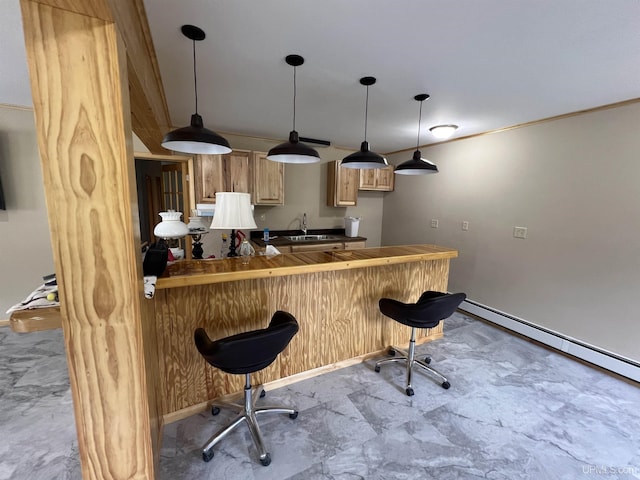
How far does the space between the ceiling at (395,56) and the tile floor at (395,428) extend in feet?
8.25

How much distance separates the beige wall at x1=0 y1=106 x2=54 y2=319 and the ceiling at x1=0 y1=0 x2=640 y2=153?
304mm

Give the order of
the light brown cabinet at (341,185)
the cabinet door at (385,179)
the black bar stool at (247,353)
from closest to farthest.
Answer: the black bar stool at (247,353), the light brown cabinet at (341,185), the cabinet door at (385,179)

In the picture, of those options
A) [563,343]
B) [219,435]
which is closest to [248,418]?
[219,435]

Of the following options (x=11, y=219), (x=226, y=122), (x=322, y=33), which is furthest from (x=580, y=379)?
(x=11, y=219)

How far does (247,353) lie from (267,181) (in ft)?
9.89

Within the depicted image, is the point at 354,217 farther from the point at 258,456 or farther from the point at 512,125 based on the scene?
the point at 258,456

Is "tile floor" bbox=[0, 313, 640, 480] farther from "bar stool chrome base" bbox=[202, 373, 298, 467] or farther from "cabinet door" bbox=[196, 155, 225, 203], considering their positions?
"cabinet door" bbox=[196, 155, 225, 203]

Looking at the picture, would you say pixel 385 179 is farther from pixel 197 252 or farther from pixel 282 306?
pixel 197 252

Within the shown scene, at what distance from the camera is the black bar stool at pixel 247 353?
1384 mm

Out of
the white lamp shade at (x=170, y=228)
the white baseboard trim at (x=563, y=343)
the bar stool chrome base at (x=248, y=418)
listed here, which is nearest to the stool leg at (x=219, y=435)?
the bar stool chrome base at (x=248, y=418)

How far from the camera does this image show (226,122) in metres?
3.41

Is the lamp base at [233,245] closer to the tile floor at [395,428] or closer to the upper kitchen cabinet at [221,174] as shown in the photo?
the tile floor at [395,428]

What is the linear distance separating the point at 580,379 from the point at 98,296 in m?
3.68

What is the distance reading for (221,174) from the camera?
3.73 metres
